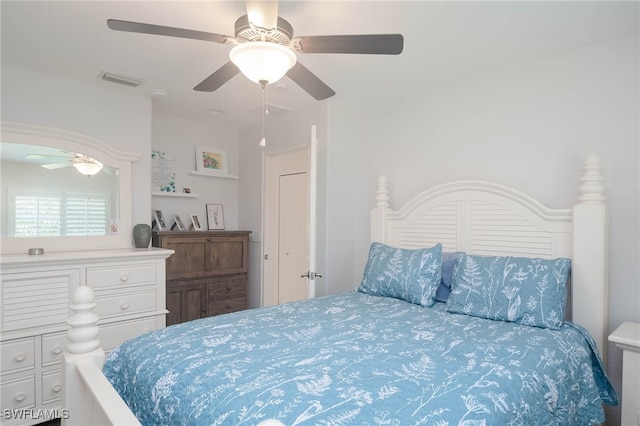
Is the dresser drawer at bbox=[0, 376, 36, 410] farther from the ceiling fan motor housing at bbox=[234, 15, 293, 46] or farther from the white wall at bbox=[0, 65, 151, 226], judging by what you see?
the ceiling fan motor housing at bbox=[234, 15, 293, 46]

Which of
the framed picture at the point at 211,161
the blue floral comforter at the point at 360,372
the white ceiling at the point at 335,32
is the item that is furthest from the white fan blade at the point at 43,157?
the blue floral comforter at the point at 360,372

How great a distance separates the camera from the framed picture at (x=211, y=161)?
407cm

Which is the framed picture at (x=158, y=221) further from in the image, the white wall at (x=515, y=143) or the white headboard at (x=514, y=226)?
the white headboard at (x=514, y=226)

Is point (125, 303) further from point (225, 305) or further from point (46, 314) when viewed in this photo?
point (225, 305)

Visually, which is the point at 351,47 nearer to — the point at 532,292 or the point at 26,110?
the point at 532,292

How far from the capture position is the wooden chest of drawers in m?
3.40

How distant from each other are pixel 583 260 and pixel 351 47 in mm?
1756

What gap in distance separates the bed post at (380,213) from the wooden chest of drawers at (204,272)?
4.86 feet

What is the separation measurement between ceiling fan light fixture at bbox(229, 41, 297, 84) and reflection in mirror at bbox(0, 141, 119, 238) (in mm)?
2033

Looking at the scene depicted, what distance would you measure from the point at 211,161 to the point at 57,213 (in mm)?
1688

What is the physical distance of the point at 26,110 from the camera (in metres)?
2.66

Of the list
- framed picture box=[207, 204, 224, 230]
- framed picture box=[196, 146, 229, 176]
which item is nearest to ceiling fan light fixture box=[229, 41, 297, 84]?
framed picture box=[196, 146, 229, 176]

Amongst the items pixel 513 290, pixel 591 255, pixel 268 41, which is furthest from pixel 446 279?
pixel 268 41

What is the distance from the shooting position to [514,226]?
2.47 meters
